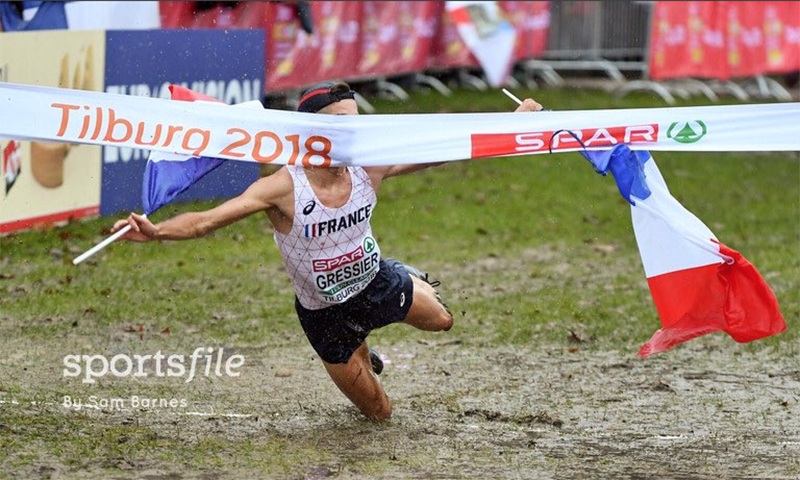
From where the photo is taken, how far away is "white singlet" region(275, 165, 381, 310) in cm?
639

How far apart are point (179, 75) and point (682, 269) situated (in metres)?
7.11

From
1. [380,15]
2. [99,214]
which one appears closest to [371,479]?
[99,214]

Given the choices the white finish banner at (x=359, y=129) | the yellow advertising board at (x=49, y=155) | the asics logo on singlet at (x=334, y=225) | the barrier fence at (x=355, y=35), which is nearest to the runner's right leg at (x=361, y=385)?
the asics logo on singlet at (x=334, y=225)

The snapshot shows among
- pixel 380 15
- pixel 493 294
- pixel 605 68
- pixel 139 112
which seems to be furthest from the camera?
pixel 605 68

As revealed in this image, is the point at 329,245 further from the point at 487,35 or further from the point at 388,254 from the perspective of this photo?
the point at 487,35

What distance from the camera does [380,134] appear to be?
655 cm

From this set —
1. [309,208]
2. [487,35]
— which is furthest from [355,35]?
[309,208]

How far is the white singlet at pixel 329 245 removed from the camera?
6387 millimetres

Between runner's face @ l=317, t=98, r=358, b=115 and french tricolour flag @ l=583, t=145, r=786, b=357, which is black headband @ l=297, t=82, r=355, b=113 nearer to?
runner's face @ l=317, t=98, r=358, b=115

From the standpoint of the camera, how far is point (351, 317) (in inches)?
265

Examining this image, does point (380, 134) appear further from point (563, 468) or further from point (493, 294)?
point (493, 294)

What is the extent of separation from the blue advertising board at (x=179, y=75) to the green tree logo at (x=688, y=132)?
6.42m

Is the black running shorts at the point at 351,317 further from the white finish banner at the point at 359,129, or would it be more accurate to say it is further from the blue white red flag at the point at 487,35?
the blue white red flag at the point at 487,35

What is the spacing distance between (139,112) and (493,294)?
4.14 metres
